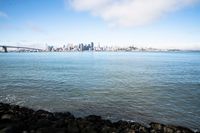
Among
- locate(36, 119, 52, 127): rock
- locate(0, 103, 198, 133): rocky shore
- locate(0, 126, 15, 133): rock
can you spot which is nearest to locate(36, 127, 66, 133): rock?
locate(0, 103, 198, 133): rocky shore

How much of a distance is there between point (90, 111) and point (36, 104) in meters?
6.45

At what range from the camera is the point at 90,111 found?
20.4 meters

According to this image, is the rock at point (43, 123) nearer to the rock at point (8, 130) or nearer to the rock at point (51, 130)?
the rock at point (51, 130)

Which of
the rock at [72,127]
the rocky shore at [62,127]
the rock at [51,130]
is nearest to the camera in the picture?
the rock at [51,130]

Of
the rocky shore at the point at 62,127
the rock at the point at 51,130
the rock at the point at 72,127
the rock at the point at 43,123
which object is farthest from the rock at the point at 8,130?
the rock at the point at 72,127

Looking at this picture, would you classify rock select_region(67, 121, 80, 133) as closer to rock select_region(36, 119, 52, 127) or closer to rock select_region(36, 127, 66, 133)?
rock select_region(36, 127, 66, 133)

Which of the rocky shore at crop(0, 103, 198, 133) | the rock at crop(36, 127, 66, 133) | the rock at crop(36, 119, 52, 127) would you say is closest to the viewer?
the rock at crop(36, 127, 66, 133)

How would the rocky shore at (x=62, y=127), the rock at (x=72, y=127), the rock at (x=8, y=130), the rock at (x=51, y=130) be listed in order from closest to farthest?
the rock at (x=8, y=130)
the rock at (x=51, y=130)
the rocky shore at (x=62, y=127)
the rock at (x=72, y=127)

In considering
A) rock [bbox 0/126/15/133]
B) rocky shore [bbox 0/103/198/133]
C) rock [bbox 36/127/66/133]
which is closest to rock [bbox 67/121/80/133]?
rocky shore [bbox 0/103/198/133]

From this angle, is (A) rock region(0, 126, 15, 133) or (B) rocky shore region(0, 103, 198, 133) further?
(B) rocky shore region(0, 103, 198, 133)

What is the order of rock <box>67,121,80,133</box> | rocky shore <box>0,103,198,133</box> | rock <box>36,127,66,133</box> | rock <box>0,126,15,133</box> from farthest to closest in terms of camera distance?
rock <box>67,121,80,133</box>
rocky shore <box>0,103,198,133</box>
rock <box>36,127,66,133</box>
rock <box>0,126,15,133</box>

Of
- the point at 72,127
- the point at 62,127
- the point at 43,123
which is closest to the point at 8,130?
the point at 43,123

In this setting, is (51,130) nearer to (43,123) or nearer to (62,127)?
(62,127)

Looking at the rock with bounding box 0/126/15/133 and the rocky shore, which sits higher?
the rock with bounding box 0/126/15/133
